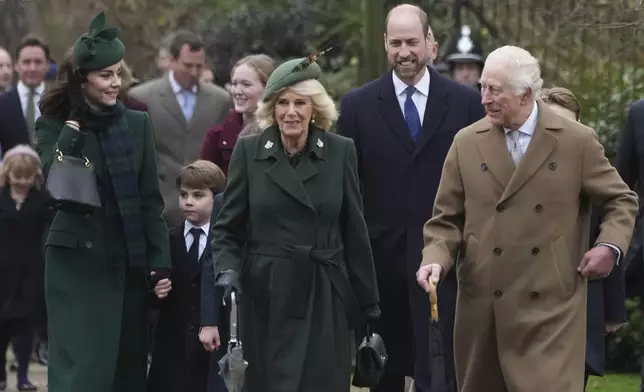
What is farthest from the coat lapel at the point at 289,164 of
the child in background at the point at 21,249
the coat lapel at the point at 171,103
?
the child in background at the point at 21,249

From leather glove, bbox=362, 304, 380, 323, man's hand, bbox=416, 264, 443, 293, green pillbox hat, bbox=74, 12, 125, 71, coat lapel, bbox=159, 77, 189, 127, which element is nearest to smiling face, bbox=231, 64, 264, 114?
green pillbox hat, bbox=74, 12, 125, 71

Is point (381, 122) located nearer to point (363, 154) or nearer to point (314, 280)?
point (363, 154)

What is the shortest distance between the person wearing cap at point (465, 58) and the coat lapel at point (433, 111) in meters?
3.55

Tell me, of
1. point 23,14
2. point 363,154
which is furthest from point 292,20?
point 363,154

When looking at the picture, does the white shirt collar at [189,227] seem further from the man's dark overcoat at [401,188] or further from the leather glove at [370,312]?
the leather glove at [370,312]

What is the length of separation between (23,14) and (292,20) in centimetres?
390

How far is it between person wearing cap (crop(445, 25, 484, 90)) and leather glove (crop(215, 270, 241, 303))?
18.1ft

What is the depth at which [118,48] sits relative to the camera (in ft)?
31.4

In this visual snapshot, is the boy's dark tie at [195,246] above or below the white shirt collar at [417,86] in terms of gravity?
below

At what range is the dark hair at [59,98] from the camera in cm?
957

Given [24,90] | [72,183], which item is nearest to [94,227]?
[72,183]

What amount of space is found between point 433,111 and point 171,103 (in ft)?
10.8

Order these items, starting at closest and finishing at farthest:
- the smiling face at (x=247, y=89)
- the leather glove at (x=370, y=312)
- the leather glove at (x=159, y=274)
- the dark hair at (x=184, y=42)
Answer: the leather glove at (x=370, y=312) → the leather glove at (x=159, y=274) → the smiling face at (x=247, y=89) → the dark hair at (x=184, y=42)

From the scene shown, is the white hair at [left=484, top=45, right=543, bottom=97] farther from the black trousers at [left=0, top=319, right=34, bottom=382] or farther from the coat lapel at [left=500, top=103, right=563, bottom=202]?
the black trousers at [left=0, top=319, right=34, bottom=382]
